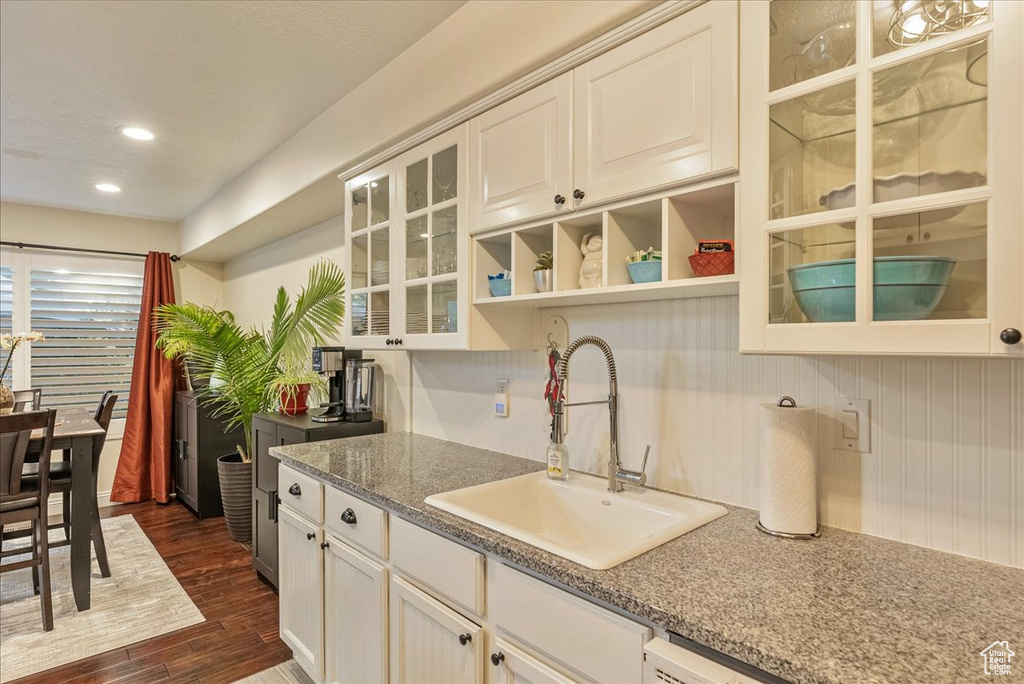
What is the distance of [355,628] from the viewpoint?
5.82ft

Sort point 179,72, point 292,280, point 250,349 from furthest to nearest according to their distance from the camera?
1. point 292,280
2. point 250,349
3. point 179,72

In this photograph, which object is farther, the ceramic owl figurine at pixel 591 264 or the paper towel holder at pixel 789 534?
the ceramic owl figurine at pixel 591 264

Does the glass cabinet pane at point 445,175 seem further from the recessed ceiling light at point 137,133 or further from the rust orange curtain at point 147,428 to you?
the rust orange curtain at point 147,428

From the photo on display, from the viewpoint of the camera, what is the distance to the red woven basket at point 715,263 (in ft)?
4.33

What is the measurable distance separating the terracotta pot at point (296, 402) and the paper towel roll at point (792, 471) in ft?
8.51

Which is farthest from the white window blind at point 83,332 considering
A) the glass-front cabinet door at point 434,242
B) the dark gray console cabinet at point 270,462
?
→ the glass-front cabinet door at point 434,242

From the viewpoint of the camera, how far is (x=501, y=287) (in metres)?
1.91

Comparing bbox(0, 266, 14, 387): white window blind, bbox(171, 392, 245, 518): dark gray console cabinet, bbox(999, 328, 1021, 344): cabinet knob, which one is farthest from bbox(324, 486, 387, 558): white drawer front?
bbox(0, 266, 14, 387): white window blind

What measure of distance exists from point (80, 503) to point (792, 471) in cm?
329

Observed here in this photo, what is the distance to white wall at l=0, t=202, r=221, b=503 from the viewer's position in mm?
4504

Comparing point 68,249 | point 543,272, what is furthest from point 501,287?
point 68,249

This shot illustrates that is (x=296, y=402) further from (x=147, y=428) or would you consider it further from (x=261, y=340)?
(x=147, y=428)

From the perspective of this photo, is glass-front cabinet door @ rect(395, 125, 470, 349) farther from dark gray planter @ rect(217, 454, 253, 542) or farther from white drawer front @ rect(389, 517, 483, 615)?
dark gray planter @ rect(217, 454, 253, 542)

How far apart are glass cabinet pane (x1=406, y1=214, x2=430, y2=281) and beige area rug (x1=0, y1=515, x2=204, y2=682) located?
205 cm
